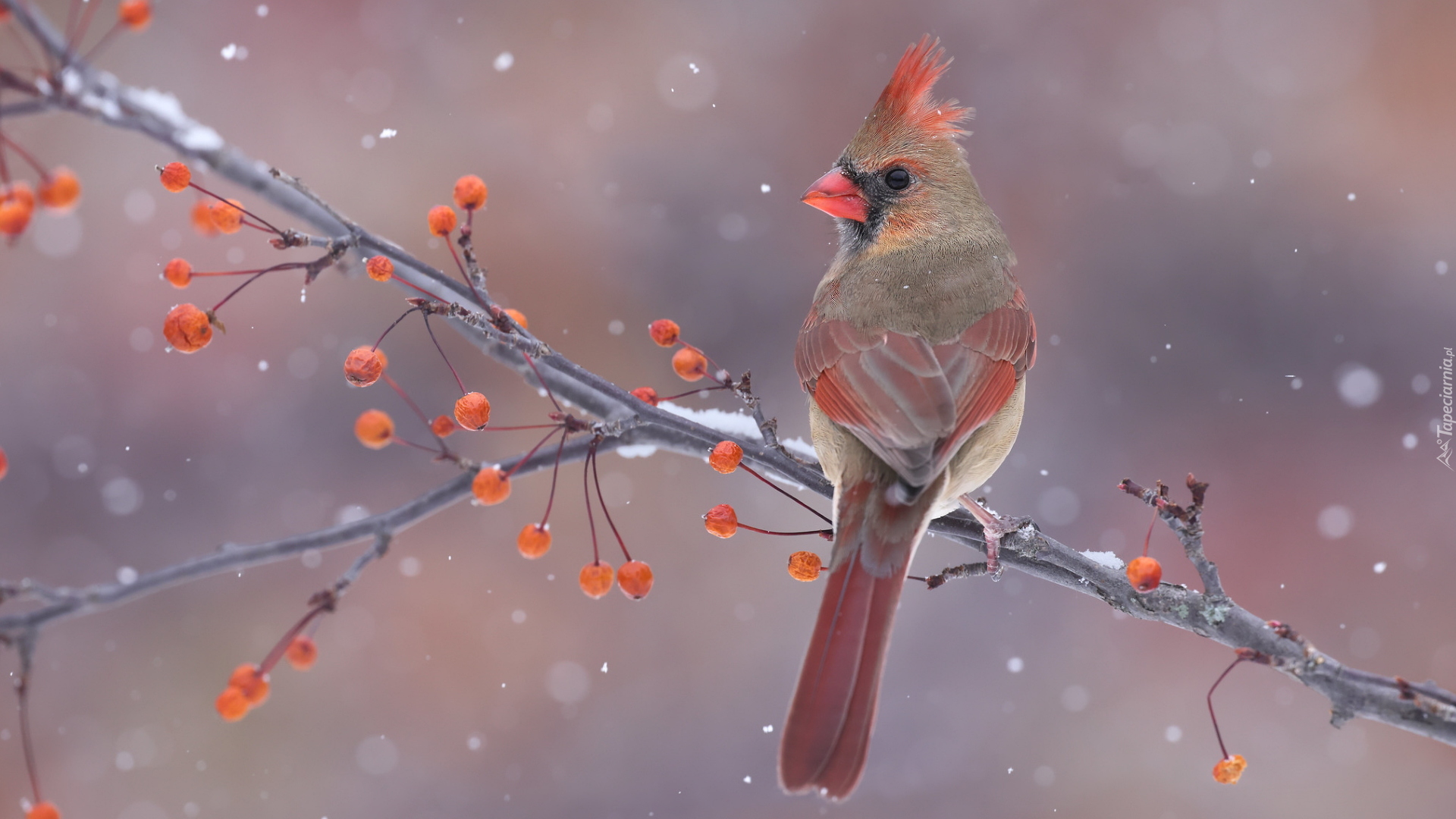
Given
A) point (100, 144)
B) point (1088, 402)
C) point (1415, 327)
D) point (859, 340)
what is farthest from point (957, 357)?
point (100, 144)

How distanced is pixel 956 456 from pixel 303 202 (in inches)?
32.9

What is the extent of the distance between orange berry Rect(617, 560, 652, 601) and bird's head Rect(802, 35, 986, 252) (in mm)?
626

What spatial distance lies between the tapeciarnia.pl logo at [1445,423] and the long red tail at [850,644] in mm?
1557

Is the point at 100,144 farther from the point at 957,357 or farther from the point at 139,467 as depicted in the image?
the point at 957,357

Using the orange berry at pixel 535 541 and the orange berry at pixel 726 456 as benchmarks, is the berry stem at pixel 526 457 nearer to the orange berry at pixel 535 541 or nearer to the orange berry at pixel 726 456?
the orange berry at pixel 535 541

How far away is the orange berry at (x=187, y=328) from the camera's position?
97cm

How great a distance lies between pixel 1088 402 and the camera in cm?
267

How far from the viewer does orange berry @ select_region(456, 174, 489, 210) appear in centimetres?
103

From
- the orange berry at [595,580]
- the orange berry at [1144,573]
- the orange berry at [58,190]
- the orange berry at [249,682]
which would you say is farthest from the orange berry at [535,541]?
the orange berry at [1144,573]

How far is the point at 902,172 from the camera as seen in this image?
149 centimetres

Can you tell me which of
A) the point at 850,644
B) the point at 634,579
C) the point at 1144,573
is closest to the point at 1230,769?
the point at 1144,573

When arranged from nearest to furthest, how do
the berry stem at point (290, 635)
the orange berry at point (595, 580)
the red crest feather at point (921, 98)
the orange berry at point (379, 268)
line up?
1. the berry stem at point (290, 635)
2. the orange berry at point (379, 268)
3. the orange berry at point (595, 580)
4. the red crest feather at point (921, 98)

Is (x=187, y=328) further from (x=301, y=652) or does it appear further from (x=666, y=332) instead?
(x=666, y=332)

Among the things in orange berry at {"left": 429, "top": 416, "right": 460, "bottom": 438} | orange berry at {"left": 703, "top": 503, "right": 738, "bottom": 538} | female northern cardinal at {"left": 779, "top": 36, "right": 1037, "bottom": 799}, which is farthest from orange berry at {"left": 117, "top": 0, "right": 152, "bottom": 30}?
female northern cardinal at {"left": 779, "top": 36, "right": 1037, "bottom": 799}
